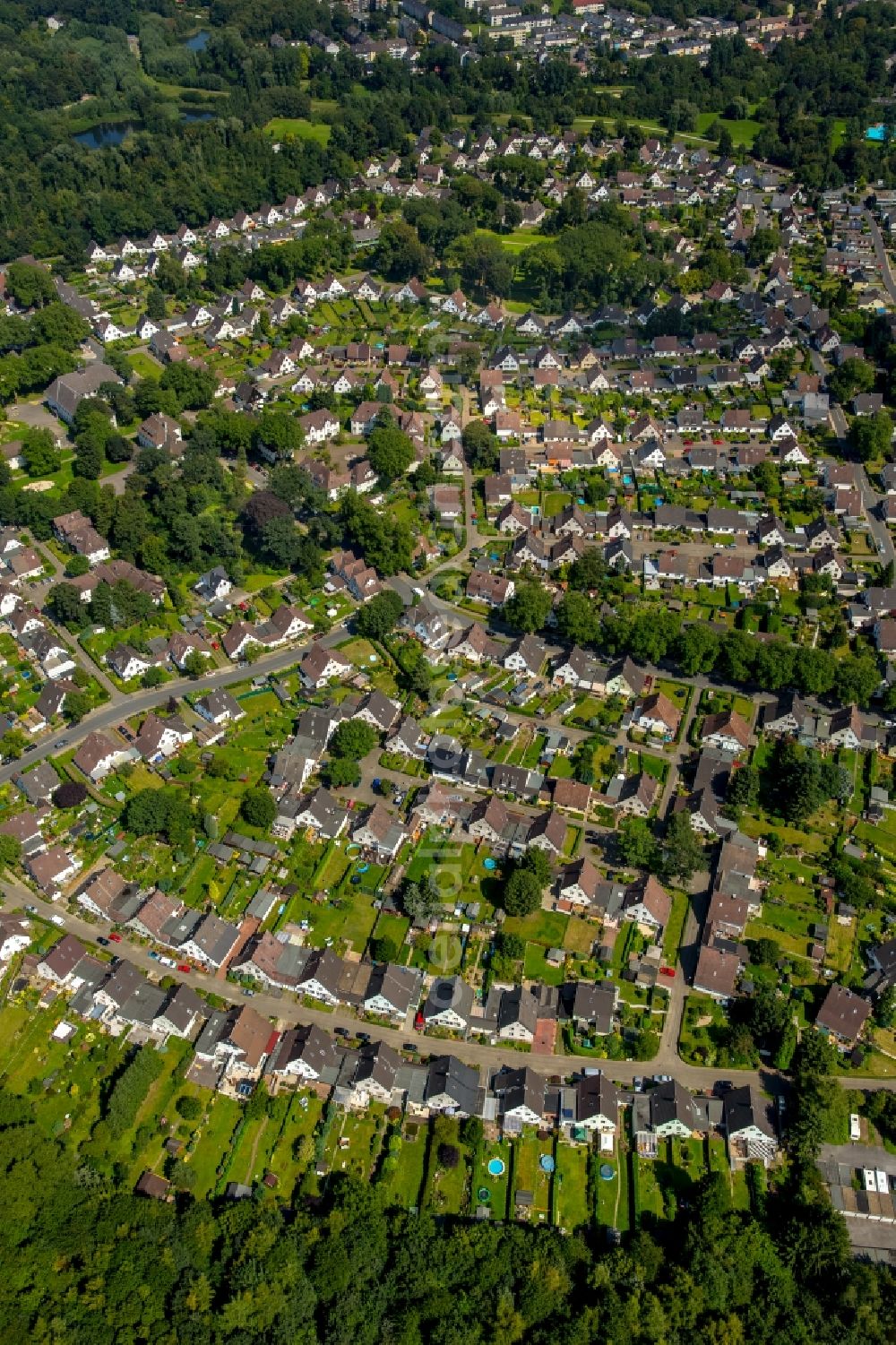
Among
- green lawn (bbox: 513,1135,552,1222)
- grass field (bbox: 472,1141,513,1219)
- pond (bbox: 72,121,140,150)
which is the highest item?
pond (bbox: 72,121,140,150)

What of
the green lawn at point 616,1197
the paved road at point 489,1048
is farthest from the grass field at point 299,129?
the green lawn at point 616,1197

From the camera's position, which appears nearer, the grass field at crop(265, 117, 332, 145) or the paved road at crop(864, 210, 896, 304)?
the paved road at crop(864, 210, 896, 304)

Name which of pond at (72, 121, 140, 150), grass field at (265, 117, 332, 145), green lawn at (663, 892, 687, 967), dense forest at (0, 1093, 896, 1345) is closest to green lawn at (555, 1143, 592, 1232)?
dense forest at (0, 1093, 896, 1345)

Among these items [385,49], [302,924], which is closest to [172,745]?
[302,924]

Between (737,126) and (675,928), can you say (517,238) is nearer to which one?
(737,126)

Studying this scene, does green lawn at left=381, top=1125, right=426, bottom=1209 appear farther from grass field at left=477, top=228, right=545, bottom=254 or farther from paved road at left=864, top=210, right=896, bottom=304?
grass field at left=477, top=228, right=545, bottom=254

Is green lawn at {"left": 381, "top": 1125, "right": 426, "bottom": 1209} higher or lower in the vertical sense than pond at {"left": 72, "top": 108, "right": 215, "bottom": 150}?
lower
